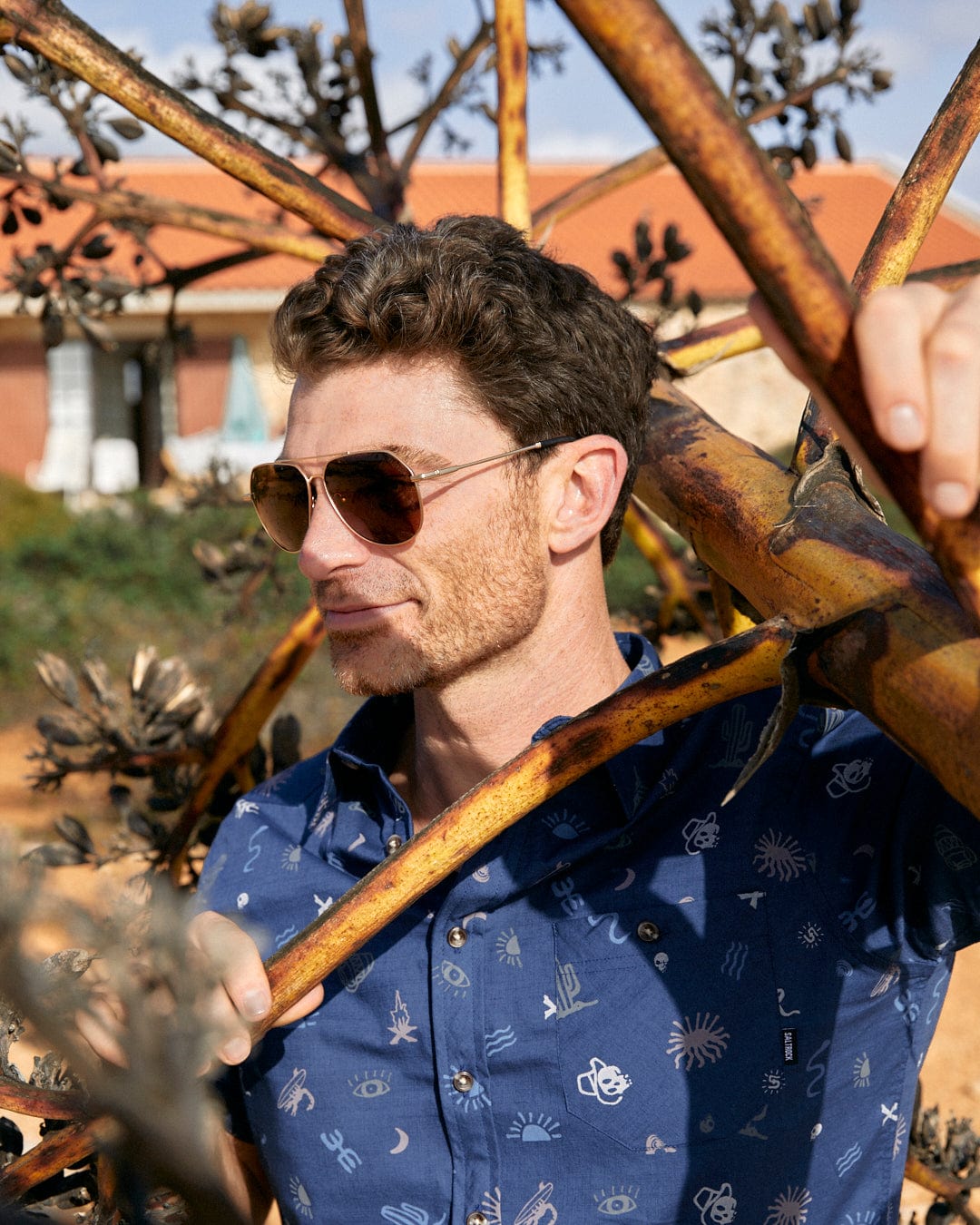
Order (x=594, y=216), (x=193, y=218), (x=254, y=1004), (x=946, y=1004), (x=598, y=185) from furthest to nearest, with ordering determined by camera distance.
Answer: (x=594, y=216), (x=946, y=1004), (x=598, y=185), (x=193, y=218), (x=254, y=1004)

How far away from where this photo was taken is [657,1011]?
1555 mm

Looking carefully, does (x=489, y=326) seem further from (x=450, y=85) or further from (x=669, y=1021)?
(x=450, y=85)

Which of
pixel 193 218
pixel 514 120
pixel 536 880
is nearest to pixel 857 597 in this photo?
pixel 536 880

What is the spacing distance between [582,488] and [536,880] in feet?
2.02

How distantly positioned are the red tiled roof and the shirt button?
15330 mm

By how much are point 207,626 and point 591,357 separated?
33.5 feet

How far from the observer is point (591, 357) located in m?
1.93

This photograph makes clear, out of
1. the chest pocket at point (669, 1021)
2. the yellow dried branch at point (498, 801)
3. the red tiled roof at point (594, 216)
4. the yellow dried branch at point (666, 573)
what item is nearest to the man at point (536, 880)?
the chest pocket at point (669, 1021)

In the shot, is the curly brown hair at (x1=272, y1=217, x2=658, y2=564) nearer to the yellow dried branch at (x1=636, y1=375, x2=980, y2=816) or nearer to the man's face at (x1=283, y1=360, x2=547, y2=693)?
the man's face at (x1=283, y1=360, x2=547, y2=693)

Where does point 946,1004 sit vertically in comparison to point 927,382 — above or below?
below

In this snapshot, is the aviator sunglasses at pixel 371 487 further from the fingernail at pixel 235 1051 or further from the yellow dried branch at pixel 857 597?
the fingernail at pixel 235 1051

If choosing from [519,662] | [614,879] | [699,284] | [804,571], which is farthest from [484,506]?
[699,284]

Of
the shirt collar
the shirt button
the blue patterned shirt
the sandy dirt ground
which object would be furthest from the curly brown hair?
the sandy dirt ground

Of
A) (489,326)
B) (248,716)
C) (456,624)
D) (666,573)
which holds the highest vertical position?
(489,326)
